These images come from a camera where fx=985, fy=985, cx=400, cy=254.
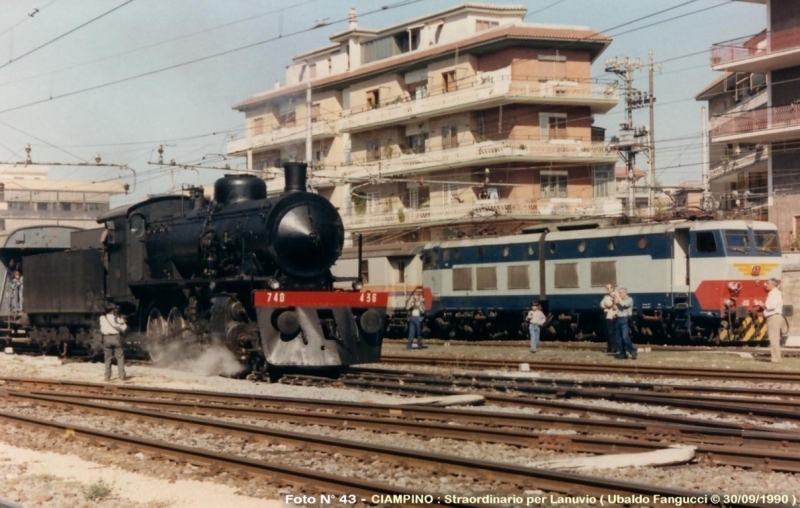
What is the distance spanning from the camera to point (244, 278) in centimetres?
1878

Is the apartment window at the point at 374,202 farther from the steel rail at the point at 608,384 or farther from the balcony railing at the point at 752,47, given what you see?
the steel rail at the point at 608,384

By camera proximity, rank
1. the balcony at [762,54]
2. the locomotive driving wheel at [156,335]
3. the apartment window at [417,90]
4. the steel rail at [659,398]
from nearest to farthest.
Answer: the steel rail at [659,398]
the locomotive driving wheel at [156,335]
the balcony at [762,54]
the apartment window at [417,90]

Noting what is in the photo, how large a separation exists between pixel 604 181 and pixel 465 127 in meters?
8.22

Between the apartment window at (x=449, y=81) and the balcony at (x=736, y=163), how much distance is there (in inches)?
597

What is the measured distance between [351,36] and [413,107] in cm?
1009

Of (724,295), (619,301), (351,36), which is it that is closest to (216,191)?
(619,301)

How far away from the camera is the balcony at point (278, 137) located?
58.2 meters

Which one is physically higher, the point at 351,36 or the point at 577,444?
the point at 351,36

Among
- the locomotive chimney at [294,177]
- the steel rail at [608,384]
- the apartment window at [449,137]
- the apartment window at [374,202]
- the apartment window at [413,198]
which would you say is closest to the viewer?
the steel rail at [608,384]

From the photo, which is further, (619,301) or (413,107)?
(413,107)

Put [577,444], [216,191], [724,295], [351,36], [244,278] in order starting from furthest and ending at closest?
[351,36]
[724,295]
[216,191]
[244,278]
[577,444]

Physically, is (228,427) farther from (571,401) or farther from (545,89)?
(545,89)

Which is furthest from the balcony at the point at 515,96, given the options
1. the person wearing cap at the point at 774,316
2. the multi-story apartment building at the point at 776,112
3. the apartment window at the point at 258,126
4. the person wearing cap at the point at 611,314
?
the person wearing cap at the point at 774,316

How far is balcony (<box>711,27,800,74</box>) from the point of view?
39219 millimetres
